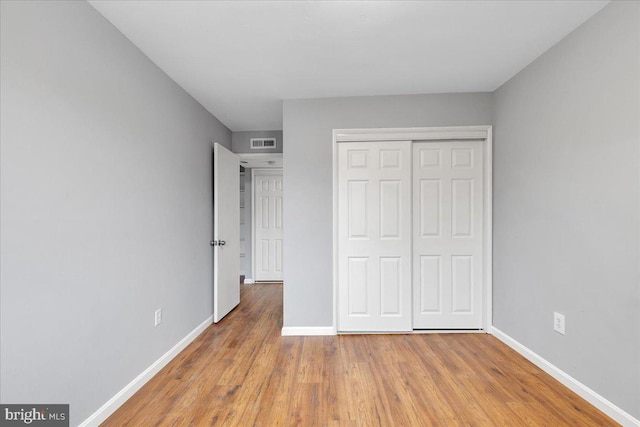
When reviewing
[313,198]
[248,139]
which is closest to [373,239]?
[313,198]

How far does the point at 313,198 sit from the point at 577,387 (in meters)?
2.41

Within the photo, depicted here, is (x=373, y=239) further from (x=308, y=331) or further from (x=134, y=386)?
(x=134, y=386)

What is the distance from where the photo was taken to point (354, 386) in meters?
1.96

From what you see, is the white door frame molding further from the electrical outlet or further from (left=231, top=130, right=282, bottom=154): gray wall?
(left=231, top=130, right=282, bottom=154): gray wall

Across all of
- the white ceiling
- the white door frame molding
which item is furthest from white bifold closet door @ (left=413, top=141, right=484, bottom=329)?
the white ceiling

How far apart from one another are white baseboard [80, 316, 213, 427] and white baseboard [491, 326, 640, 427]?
9.67 feet

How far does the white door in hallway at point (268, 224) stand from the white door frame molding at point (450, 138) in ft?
7.79

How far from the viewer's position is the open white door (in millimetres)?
3109

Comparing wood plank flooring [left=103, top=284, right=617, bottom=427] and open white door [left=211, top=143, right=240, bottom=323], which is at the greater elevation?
open white door [left=211, top=143, right=240, bottom=323]

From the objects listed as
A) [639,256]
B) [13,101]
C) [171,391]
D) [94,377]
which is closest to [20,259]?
[13,101]

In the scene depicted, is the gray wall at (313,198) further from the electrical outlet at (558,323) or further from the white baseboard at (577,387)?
the electrical outlet at (558,323)

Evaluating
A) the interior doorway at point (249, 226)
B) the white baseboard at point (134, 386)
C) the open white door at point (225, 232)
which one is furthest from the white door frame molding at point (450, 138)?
the interior doorway at point (249, 226)

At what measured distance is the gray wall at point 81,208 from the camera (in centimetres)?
119

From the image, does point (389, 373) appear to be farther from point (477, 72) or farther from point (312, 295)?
point (477, 72)
